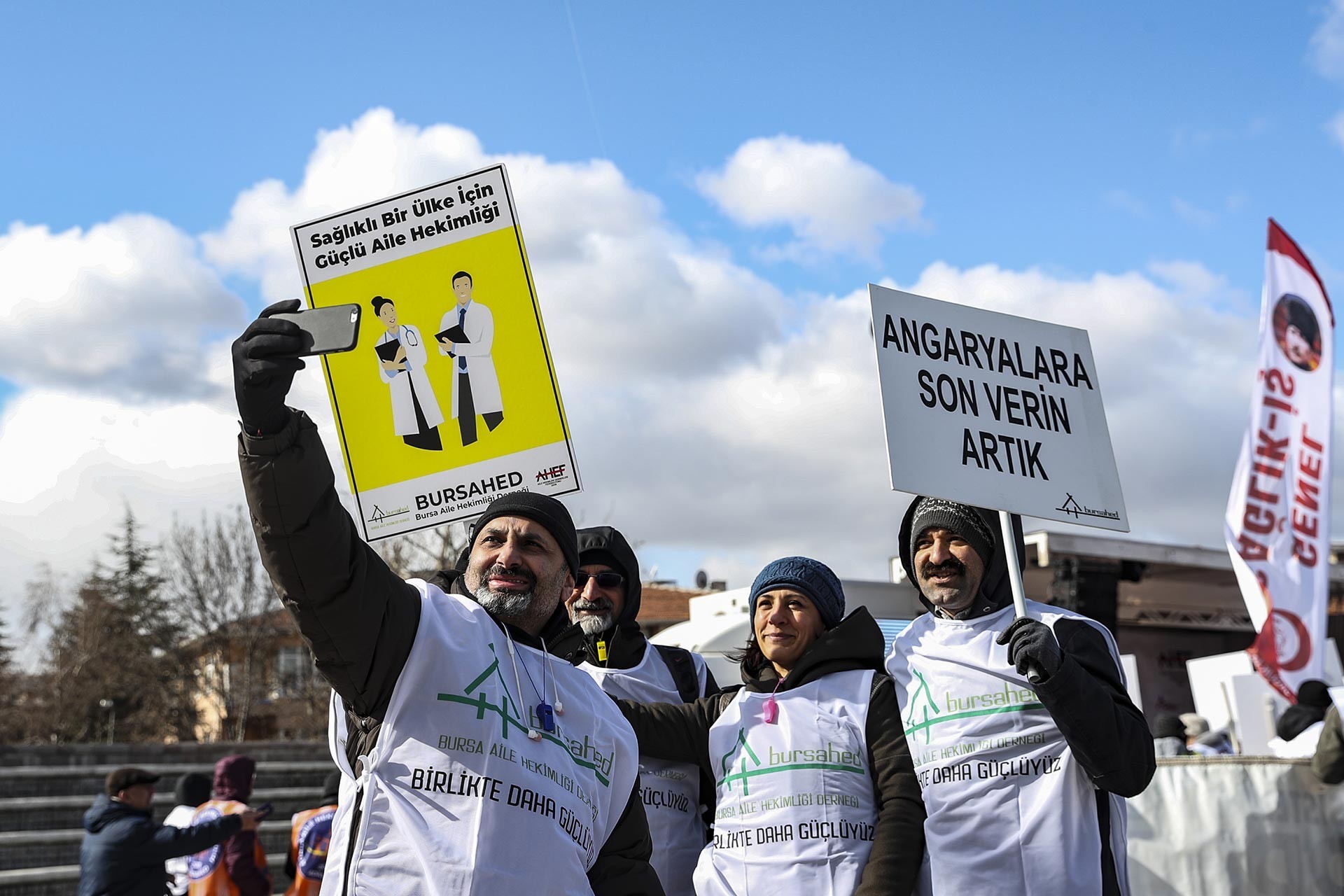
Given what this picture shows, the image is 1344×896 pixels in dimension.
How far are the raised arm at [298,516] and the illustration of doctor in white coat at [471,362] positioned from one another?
2.01 m

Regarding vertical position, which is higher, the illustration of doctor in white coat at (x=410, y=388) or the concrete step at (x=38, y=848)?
the illustration of doctor in white coat at (x=410, y=388)

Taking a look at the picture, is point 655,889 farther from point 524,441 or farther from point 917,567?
point 524,441

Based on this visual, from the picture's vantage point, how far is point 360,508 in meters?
4.46

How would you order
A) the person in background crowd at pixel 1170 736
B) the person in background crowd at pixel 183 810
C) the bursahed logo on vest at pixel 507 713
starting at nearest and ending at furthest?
the bursahed logo on vest at pixel 507 713, the person in background crowd at pixel 183 810, the person in background crowd at pixel 1170 736

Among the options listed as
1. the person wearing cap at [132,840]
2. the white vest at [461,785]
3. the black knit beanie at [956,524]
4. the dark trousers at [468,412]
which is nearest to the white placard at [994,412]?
the black knit beanie at [956,524]

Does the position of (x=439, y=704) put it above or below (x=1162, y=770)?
above

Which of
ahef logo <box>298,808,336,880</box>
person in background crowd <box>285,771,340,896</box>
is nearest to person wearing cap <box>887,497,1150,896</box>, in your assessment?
person in background crowd <box>285,771,340,896</box>

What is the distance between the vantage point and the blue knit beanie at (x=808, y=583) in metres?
4.23

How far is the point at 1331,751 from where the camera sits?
6.62m

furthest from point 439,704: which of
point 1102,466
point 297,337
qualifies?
point 1102,466

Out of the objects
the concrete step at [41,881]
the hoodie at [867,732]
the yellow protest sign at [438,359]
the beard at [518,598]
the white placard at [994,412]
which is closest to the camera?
the beard at [518,598]

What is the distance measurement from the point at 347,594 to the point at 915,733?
6.98ft

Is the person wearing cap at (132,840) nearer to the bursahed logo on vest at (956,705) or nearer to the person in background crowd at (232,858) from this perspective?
the person in background crowd at (232,858)

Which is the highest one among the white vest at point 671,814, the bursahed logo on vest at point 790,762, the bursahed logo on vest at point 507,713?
the bursahed logo on vest at point 507,713
